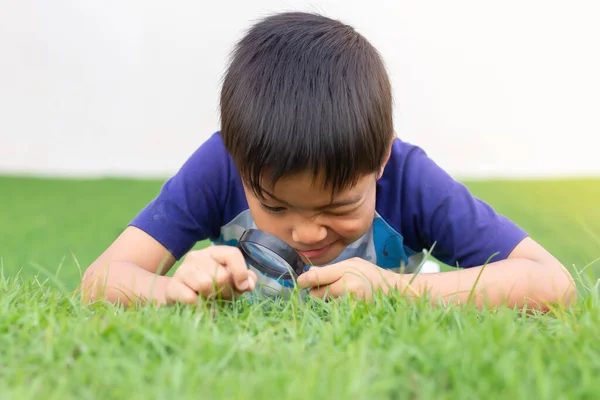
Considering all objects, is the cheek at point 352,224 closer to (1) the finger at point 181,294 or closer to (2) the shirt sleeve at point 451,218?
(2) the shirt sleeve at point 451,218

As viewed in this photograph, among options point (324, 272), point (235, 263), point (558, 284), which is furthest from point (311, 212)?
point (558, 284)

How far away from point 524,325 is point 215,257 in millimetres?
709

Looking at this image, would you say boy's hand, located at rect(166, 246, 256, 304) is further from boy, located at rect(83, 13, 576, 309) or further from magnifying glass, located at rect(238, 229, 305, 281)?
magnifying glass, located at rect(238, 229, 305, 281)

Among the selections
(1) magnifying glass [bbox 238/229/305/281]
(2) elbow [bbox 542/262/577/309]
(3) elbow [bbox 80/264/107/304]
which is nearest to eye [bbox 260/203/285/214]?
(1) magnifying glass [bbox 238/229/305/281]

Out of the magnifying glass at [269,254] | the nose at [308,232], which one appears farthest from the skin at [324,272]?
the magnifying glass at [269,254]

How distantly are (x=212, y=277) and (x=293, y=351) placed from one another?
17.0 inches

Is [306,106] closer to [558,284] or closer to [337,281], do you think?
[337,281]

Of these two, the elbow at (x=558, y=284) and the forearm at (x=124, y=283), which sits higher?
the elbow at (x=558, y=284)

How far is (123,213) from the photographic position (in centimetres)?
618

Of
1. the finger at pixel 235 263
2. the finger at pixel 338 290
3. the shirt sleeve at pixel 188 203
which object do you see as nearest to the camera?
the finger at pixel 235 263

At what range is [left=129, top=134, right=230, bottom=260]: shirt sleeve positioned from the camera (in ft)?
7.69

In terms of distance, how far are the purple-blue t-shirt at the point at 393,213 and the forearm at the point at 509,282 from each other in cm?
21

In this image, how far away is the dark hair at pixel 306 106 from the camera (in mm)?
1785

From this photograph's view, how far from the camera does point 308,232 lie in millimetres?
1926
